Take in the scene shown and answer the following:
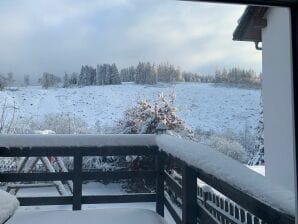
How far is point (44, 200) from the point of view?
9.32 ft

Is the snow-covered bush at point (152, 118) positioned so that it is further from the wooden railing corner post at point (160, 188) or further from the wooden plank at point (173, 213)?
the wooden plank at point (173, 213)

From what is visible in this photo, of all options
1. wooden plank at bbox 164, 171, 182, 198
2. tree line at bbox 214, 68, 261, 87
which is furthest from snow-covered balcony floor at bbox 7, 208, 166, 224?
tree line at bbox 214, 68, 261, 87

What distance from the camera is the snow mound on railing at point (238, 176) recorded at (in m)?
0.89

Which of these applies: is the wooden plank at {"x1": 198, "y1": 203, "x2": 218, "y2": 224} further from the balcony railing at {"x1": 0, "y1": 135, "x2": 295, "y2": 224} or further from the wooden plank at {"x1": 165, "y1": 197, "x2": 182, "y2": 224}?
the wooden plank at {"x1": 165, "y1": 197, "x2": 182, "y2": 224}

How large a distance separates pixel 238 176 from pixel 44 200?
2.03 m

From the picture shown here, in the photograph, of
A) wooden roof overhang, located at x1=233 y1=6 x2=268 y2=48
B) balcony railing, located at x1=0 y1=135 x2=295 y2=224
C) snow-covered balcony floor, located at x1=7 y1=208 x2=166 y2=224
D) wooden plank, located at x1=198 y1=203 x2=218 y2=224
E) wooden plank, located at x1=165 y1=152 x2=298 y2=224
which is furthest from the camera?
wooden roof overhang, located at x1=233 y1=6 x2=268 y2=48

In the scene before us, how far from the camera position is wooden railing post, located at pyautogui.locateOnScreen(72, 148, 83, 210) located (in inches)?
109

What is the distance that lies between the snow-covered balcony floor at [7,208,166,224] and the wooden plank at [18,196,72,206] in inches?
14.5

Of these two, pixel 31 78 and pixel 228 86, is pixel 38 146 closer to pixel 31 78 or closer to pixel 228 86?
pixel 31 78

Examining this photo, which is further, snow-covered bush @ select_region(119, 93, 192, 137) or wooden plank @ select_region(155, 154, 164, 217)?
snow-covered bush @ select_region(119, 93, 192, 137)

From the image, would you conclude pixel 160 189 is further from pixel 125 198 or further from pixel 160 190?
pixel 125 198

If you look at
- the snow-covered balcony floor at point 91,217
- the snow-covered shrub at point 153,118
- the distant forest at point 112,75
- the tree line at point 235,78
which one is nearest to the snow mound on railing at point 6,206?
the snow-covered balcony floor at point 91,217

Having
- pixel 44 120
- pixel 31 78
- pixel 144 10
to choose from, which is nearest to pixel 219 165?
pixel 144 10

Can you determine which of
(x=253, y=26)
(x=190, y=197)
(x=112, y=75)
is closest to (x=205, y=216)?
(x=190, y=197)
